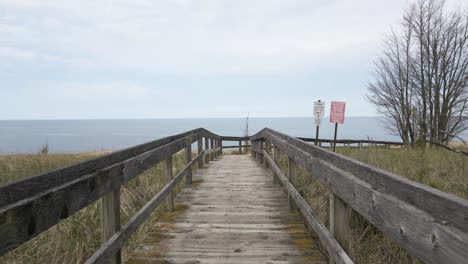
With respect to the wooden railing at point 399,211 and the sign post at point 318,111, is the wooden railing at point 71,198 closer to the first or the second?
the wooden railing at point 399,211

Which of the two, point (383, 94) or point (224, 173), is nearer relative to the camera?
point (224, 173)

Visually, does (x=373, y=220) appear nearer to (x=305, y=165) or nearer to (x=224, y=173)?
(x=305, y=165)

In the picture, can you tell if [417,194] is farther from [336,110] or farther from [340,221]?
[336,110]

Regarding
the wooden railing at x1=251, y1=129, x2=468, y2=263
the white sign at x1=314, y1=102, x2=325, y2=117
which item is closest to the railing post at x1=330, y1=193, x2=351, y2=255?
the wooden railing at x1=251, y1=129, x2=468, y2=263

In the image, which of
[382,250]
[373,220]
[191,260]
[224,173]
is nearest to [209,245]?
[191,260]

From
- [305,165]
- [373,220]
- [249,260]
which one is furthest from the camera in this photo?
[305,165]

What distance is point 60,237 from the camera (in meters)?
4.36

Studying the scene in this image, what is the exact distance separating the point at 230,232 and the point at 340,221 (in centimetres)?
184

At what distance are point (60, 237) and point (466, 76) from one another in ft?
55.5

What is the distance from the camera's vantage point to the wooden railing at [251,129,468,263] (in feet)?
4.24

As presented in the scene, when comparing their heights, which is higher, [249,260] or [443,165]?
[443,165]

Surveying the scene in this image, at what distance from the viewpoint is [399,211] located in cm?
166

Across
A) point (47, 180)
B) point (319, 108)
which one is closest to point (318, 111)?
point (319, 108)

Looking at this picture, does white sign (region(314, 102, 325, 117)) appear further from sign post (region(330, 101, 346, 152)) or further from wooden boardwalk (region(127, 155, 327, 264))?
wooden boardwalk (region(127, 155, 327, 264))
